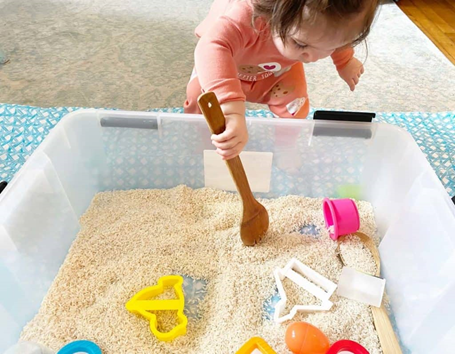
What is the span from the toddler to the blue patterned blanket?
225 millimetres

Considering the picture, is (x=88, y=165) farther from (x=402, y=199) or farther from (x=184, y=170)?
(x=402, y=199)

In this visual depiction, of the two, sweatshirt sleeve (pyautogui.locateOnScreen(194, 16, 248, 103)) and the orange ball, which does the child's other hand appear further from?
the orange ball

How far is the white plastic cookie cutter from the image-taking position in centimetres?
69

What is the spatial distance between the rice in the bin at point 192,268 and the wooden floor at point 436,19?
1170 mm

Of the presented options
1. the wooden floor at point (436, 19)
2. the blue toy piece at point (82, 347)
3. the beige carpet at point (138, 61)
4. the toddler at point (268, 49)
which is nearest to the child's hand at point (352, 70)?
the toddler at point (268, 49)

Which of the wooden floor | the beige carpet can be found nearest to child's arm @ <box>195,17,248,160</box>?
the beige carpet

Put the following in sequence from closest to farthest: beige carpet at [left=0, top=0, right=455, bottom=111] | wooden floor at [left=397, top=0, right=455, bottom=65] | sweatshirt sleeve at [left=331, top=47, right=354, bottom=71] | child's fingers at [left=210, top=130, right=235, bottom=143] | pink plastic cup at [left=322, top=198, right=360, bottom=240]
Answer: child's fingers at [left=210, top=130, right=235, bottom=143] < pink plastic cup at [left=322, top=198, right=360, bottom=240] < sweatshirt sleeve at [left=331, top=47, right=354, bottom=71] < beige carpet at [left=0, top=0, right=455, bottom=111] < wooden floor at [left=397, top=0, right=455, bottom=65]

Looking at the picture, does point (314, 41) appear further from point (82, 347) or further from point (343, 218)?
point (82, 347)

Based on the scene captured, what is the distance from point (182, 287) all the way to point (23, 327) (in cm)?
27

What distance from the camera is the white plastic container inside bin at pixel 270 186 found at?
663 millimetres

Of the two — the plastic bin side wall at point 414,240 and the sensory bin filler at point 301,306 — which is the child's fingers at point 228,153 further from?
the plastic bin side wall at point 414,240

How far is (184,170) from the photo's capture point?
3.13 ft

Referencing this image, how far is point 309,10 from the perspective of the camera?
54 centimetres

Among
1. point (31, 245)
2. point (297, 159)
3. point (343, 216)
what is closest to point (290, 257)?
point (343, 216)
